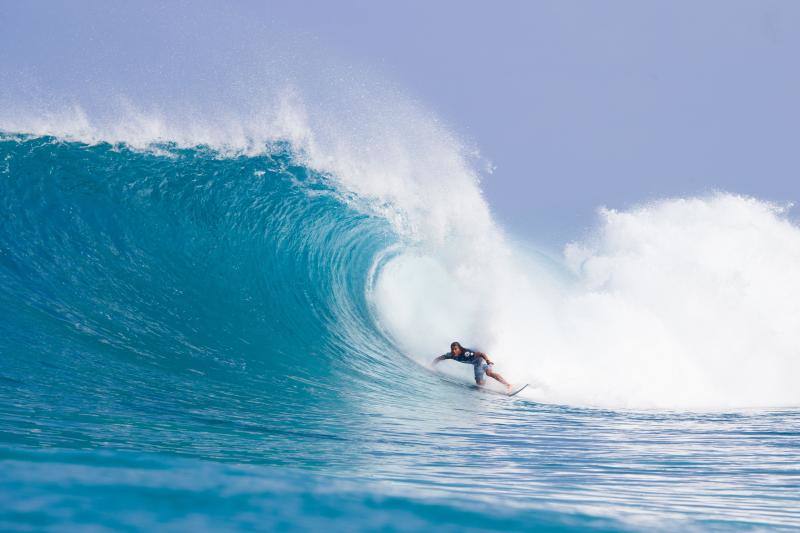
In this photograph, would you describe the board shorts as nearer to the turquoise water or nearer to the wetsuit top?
the wetsuit top

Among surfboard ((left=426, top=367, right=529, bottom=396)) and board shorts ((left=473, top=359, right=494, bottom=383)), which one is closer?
surfboard ((left=426, top=367, right=529, bottom=396))

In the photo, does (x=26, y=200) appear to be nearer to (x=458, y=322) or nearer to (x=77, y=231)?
(x=77, y=231)

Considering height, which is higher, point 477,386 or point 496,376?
point 496,376

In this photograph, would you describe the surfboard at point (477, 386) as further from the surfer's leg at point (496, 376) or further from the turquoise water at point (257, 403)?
the turquoise water at point (257, 403)

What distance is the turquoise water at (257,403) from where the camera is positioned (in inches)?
71.6

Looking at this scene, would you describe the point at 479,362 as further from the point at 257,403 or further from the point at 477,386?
the point at 257,403

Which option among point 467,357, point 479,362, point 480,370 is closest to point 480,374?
point 480,370

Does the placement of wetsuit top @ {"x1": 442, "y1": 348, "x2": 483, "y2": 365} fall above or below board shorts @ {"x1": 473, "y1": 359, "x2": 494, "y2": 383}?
above

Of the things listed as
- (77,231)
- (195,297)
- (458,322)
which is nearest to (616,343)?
(458,322)

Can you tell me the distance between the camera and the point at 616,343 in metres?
11.9

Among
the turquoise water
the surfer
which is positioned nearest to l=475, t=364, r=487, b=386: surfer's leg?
the surfer

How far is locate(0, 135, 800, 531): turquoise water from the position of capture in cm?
182

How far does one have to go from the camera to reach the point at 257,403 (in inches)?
201

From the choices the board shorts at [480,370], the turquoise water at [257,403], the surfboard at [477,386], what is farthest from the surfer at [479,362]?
the turquoise water at [257,403]
